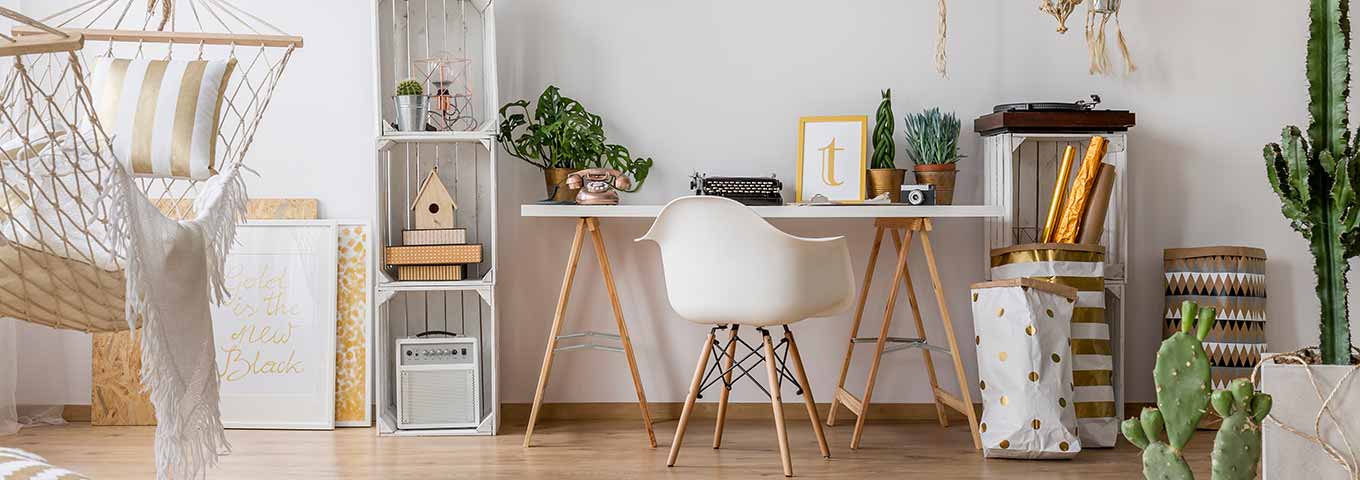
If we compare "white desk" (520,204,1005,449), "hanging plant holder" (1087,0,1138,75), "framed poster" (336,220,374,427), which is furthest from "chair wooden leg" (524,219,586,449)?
"hanging plant holder" (1087,0,1138,75)

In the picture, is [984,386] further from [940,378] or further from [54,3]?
[54,3]

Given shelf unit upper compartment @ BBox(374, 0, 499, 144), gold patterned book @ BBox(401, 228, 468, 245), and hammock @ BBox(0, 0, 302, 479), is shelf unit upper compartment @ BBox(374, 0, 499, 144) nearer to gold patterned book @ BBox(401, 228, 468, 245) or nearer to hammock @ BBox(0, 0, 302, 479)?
gold patterned book @ BBox(401, 228, 468, 245)

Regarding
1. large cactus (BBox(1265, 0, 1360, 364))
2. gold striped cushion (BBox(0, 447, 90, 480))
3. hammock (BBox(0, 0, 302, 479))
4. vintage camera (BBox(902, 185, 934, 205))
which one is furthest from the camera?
vintage camera (BBox(902, 185, 934, 205))

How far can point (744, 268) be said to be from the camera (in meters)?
2.77

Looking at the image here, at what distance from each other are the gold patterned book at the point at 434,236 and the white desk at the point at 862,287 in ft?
1.08

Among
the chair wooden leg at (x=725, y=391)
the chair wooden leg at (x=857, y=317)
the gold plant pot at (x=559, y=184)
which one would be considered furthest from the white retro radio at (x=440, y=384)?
the chair wooden leg at (x=857, y=317)

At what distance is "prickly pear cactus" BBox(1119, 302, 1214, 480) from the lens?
4.09 ft

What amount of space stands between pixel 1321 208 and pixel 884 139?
141 centimetres

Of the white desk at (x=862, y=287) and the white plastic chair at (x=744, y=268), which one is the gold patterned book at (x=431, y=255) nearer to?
the white desk at (x=862, y=287)

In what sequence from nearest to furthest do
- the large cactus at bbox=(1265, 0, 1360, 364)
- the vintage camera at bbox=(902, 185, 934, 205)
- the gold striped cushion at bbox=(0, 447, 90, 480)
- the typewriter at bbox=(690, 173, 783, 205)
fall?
the gold striped cushion at bbox=(0, 447, 90, 480) < the large cactus at bbox=(1265, 0, 1360, 364) < the vintage camera at bbox=(902, 185, 934, 205) < the typewriter at bbox=(690, 173, 783, 205)

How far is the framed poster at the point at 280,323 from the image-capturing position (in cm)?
350

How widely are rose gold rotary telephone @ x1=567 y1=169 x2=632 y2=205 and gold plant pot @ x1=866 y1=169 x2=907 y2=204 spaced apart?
0.84 meters

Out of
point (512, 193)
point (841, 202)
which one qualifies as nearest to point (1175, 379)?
point (841, 202)

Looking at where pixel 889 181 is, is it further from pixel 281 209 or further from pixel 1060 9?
pixel 281 209
